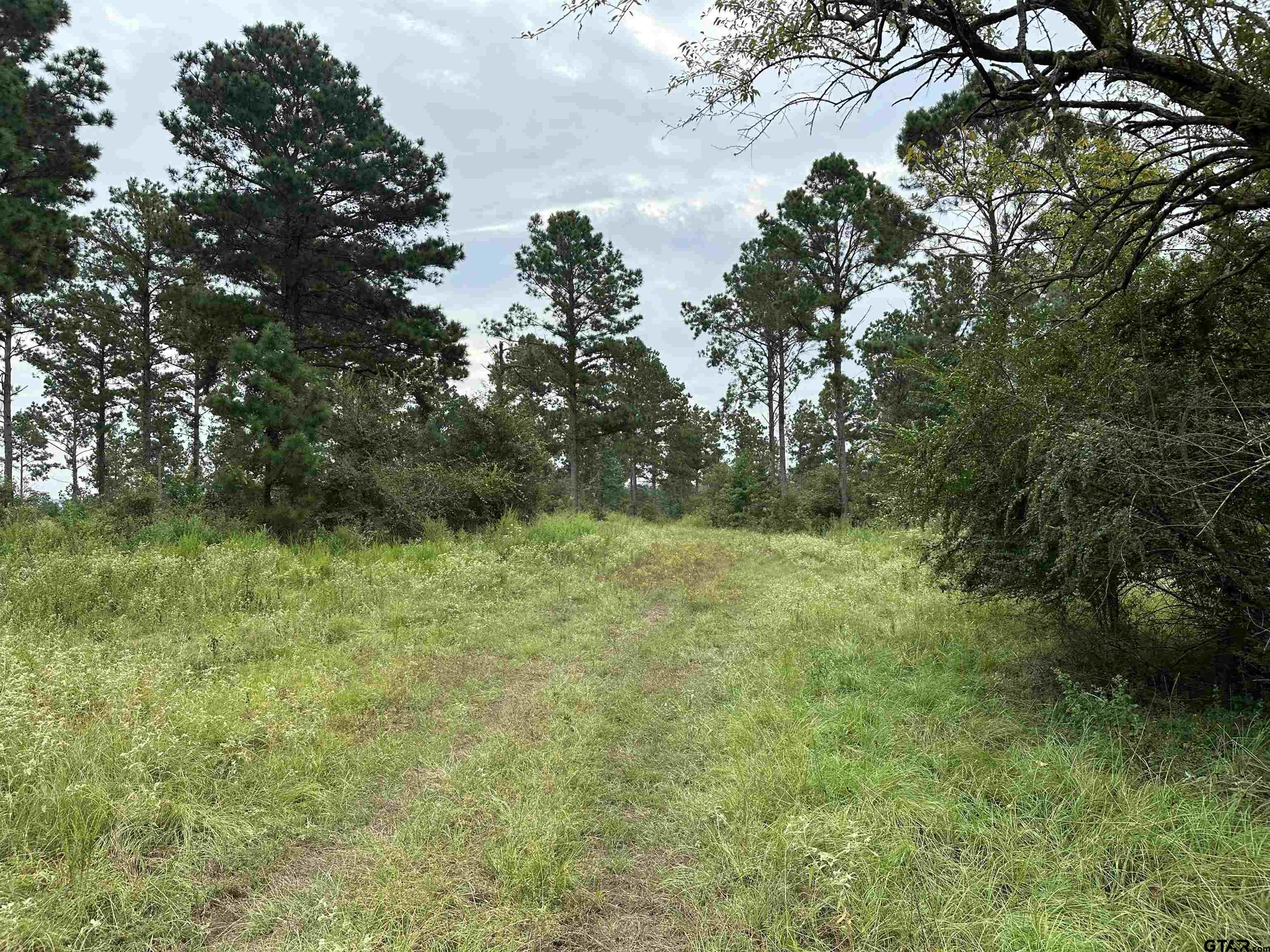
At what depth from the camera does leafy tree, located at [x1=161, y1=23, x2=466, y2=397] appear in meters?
13.5

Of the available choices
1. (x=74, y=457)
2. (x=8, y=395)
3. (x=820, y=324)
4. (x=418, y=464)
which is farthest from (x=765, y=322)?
(x=74, y=457)

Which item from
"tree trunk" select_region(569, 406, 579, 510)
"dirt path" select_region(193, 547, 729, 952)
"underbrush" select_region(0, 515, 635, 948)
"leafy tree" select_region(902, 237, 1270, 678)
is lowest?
"dirt path" select_region(193, 547, 729, 952)

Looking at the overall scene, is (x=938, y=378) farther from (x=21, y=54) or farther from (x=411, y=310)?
(x=21, y=54)

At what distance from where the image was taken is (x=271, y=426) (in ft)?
36.9

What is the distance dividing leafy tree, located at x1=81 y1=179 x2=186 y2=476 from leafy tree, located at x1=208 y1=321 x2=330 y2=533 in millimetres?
7045

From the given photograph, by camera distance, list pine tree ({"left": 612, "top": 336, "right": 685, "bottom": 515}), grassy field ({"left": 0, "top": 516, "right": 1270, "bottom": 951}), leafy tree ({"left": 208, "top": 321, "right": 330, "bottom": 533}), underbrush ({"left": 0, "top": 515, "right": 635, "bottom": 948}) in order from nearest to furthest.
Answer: grassy field ({"left": 0, "top": 516, "right": 1270, "bottom": 951}), underbrush ({"left": 0, "top": 515, "right": 635, "bottom": 948}), leafy tree ({"left": 208, "top": 321, "right": 330, "bottom": 533}), pine tree ({"left": 612, "top": 336, "right": 685, "bottom": 515})

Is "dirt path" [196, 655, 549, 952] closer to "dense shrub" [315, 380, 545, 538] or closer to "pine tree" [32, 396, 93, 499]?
"dense shrub" [315, 380, 545, 538]

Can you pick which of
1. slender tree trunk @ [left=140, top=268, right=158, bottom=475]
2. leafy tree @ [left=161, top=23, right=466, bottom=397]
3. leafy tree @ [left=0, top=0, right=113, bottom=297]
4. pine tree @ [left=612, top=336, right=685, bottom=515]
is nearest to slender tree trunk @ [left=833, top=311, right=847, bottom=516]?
pine tree @ [left=612, top=336, right=685, bottom=515]

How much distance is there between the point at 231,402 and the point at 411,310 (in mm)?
7182

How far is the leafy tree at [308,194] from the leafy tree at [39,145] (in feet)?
6.75

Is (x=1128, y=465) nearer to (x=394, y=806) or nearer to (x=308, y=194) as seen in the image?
(x=394, y=806)

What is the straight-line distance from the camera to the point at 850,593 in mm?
8852

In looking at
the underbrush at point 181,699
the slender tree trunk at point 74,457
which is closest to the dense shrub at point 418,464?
the underbrush at point 181,699

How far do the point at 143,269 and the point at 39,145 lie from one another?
8030 mm
